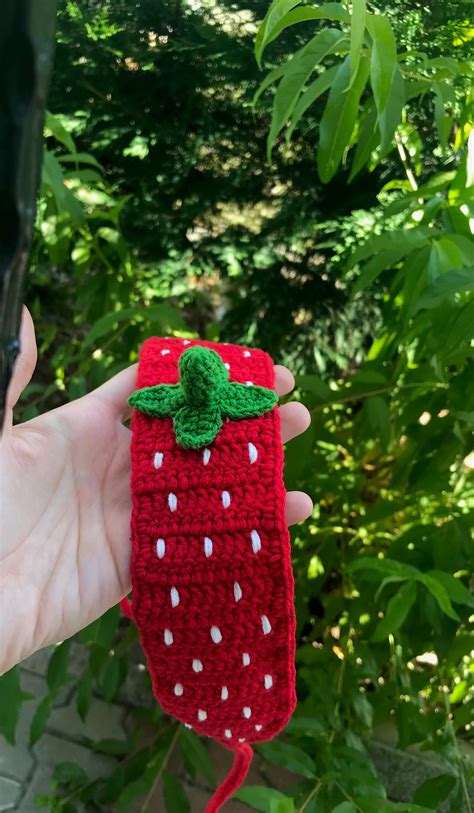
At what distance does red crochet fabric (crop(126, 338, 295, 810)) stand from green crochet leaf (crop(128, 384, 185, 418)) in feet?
0.04

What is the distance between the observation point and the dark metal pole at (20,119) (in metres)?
0.17

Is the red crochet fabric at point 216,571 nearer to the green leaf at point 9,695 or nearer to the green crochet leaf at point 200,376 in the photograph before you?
the green crochet leaf at point 200,376

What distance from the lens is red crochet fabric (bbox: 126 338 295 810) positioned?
51cm

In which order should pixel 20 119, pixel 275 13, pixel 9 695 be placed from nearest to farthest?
pixel 20 119, pixel 275 13, pixel 9 695

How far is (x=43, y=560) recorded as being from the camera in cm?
55

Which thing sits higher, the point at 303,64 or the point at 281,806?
the point at 303,64

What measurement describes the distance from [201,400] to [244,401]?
4 cm

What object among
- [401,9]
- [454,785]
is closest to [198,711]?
[454,785]

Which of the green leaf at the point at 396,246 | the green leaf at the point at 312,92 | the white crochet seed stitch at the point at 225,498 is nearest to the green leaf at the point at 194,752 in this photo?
the white crochet seed stitch at the point at 225,498

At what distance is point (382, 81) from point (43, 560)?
0.45m

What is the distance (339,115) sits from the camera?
0.56 meters

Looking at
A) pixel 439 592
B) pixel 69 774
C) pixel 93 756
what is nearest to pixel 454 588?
pixel 439 592

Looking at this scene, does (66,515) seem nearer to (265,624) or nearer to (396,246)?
(265,624)

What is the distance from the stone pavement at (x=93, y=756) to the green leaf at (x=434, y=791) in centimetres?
29
